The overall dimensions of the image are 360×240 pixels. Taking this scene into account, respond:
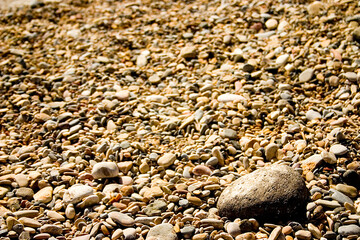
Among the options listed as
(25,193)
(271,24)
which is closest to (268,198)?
(25,193)

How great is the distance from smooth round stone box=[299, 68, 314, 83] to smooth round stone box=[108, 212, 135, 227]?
7.59 ft

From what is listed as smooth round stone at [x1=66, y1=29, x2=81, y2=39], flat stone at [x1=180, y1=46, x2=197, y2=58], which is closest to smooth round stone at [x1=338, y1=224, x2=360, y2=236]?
flat stone at [x1=180, y1=46, x2=197, y2=58]

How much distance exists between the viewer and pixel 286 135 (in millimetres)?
3178

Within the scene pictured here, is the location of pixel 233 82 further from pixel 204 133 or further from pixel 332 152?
pixel 332 152

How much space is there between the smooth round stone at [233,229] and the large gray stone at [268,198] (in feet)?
0.28

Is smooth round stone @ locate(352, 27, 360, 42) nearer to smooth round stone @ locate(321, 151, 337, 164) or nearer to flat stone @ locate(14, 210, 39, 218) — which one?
smooth round stone @ locate(321, 151, 337, 164)

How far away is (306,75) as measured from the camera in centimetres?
382

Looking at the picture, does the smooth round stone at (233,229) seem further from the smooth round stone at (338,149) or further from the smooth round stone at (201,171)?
the smooth round stone at (338,149)

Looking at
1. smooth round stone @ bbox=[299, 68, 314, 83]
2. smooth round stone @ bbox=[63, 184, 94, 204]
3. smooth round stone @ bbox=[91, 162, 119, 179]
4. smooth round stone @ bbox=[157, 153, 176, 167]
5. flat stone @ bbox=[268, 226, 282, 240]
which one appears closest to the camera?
flat stone @ bbox=[268, 226, 282, 240]

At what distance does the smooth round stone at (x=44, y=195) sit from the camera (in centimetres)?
284

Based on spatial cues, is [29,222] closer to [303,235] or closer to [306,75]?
[303,235]

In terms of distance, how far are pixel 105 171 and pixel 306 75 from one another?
7.44 ft

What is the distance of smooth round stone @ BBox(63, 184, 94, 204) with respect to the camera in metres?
2.76

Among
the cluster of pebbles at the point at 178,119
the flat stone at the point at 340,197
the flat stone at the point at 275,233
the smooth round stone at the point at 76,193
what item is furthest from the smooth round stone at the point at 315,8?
the smooth round stone at the point at 76,193
